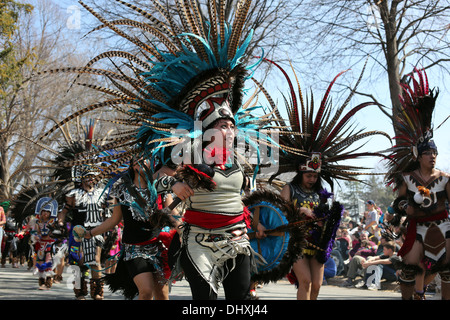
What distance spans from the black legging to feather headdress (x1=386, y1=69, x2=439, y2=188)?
13.1 ft

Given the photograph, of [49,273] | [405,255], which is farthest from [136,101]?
[49,273]

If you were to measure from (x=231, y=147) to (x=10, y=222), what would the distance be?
18578 mm

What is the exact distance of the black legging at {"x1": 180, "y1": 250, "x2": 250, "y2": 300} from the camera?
14.6 ft

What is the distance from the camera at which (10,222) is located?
2127 centimetres

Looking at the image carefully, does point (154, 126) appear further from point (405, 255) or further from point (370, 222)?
point (370, 222)

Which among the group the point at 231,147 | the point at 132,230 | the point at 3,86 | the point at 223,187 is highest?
the point at 3,86

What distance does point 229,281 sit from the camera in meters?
4.62

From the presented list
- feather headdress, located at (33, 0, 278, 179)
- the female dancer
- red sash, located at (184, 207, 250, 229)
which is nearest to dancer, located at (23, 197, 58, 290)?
the female dancer

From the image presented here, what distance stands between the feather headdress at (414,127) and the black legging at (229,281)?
401cm

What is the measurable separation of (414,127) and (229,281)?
193 inches

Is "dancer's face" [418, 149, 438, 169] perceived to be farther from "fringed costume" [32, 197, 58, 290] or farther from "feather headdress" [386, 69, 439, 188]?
"fringed costume" [32, 197, 58, 290]

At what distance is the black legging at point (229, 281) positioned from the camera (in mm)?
4449
